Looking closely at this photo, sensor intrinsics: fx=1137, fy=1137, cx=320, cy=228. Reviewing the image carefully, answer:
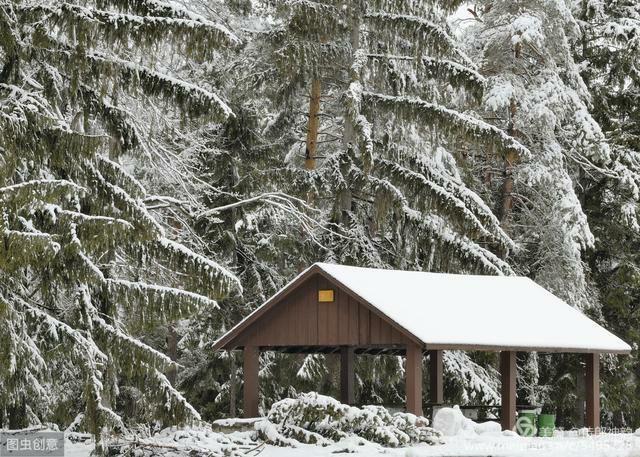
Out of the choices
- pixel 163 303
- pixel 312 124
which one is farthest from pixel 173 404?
pixel 312 124

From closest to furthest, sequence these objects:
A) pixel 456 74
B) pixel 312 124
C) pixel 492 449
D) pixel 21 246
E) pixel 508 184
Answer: pixel 21 246
pixel 492 449
pixel 456 74
pixel 312 124
pixel 508 184

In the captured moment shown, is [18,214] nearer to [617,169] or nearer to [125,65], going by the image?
[125,65]

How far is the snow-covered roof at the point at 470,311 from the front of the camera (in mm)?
19328

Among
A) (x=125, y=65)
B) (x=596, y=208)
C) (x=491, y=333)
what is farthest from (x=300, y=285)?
(x=596, y=208)

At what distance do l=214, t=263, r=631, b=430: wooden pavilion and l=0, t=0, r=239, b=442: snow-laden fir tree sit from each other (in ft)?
10.4

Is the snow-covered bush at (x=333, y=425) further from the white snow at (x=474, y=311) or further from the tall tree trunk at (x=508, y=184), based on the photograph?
the tall tree trunk at (x=508, y=184)

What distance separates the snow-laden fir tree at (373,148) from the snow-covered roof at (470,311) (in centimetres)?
321

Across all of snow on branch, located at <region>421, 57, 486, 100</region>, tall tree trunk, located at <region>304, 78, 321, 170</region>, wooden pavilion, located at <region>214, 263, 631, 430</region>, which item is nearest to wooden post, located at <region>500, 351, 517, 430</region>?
wooden pavilion, located at <region>214, 263, 631, 430</region>

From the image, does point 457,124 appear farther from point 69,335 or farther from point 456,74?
point 69,335

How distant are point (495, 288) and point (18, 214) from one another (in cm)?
1149

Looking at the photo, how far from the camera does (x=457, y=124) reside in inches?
1000

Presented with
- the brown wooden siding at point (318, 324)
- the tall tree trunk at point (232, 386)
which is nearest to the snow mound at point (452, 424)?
the brown wooden siding at point (318, 324)

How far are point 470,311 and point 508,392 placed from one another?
1.70 metres

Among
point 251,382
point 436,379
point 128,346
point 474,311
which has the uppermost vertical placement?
point 474,311
